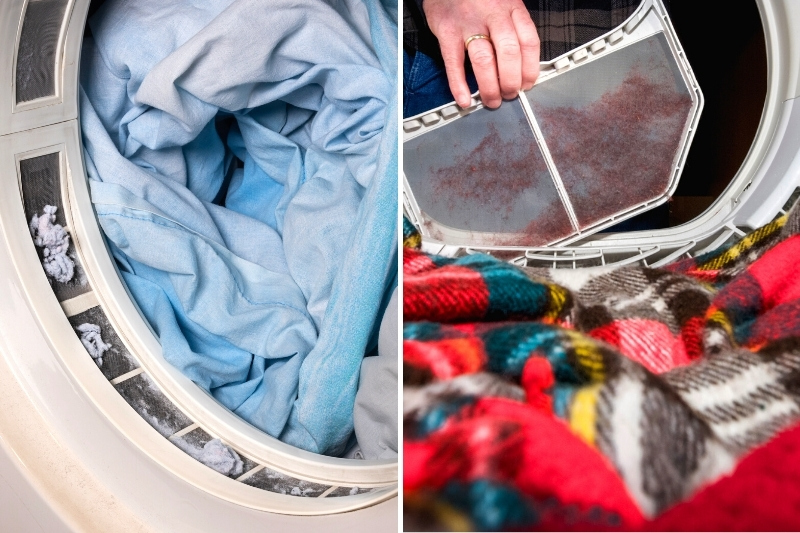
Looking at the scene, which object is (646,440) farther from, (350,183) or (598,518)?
(350,183)

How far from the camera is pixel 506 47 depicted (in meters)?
0.44

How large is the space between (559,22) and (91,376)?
622 millimetres

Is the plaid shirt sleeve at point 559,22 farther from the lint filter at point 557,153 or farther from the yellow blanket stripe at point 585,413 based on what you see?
the yellow blanket stripe at point 585,413

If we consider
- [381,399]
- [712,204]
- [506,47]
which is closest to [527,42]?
[506,47]

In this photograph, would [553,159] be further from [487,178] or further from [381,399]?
[381,399]

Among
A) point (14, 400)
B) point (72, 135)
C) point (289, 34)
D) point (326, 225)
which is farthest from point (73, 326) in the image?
point (289, 34)

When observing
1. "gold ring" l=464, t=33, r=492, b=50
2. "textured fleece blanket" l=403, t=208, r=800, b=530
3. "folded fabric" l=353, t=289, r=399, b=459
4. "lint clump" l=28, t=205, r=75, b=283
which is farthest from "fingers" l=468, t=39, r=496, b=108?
"lint clump" l=28, t=205, r=75, b=283

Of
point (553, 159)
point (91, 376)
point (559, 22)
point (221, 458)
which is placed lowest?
point (221, 458)

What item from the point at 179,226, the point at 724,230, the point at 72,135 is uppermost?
the point at 72,135

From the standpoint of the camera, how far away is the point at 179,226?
0.77 meters

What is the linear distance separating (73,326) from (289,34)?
426 millimetres

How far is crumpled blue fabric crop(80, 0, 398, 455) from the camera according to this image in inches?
27.0

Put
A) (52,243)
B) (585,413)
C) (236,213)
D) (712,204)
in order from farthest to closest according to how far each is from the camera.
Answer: (236,213), (52,243), (712,204), (585,413)

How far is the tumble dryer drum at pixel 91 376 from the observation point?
626 mm
